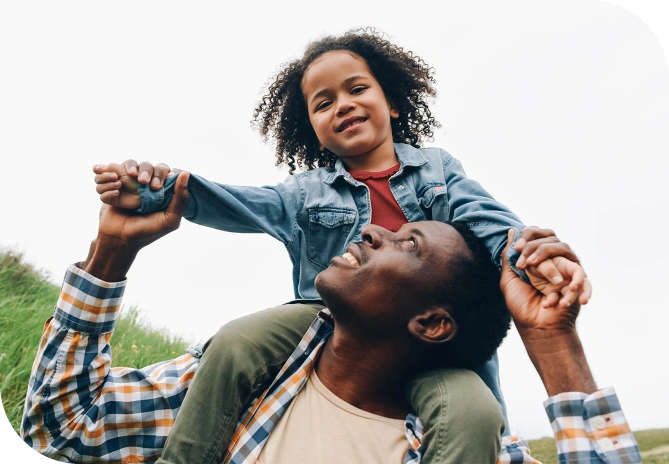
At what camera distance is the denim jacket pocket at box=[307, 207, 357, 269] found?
1.82m

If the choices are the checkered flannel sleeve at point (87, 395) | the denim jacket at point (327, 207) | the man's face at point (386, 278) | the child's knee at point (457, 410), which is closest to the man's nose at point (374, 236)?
the man's face at point (386, 278)

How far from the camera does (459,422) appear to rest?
134 centimetres

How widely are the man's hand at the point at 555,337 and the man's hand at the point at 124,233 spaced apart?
3.12 ft

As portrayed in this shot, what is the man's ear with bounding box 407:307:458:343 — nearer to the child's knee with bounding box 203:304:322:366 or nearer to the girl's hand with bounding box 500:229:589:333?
the girl's hand with bounding box 500:229:589:333

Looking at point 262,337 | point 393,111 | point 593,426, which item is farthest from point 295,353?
point 393,111

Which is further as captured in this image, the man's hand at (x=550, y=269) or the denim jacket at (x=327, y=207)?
the denim jacket at (x=327, y=207)

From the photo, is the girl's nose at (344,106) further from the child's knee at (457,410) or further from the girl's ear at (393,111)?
the child's knee at (457,410)

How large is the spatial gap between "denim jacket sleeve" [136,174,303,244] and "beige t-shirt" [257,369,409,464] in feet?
1.78

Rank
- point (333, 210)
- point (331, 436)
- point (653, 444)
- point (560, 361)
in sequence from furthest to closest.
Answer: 1. point (333, 210)
2. point (653, 444)
3. point (331, 436)
4. point (560, 361)

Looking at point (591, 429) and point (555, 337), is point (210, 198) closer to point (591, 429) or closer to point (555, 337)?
point (555, 337)

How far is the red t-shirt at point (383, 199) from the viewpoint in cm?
184

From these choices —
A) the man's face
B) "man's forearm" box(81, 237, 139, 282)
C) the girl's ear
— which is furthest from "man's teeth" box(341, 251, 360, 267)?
the girl's ear

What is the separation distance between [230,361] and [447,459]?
1.98ft

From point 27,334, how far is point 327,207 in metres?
1.14
